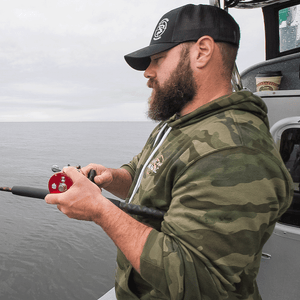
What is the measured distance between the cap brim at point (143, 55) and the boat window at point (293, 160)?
1.55 meters

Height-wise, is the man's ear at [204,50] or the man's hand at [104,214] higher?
the man's ear at [204,50]

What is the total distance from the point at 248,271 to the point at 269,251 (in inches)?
59.5

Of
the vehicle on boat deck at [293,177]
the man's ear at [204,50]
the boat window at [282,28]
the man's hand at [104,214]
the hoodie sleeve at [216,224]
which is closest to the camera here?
the hoodie sleeve at [216,224]

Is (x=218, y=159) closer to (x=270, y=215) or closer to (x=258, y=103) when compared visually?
(x=270, y=215)

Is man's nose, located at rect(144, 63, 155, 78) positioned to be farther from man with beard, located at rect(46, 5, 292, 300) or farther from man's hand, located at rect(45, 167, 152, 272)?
man's hand, located at rect(45, 167, 152, 272)

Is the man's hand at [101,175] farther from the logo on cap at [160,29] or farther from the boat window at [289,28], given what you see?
the boat window at [289,28]

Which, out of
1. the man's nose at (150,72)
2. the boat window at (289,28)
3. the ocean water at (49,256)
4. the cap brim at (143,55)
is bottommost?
the ocean water at (49,256)

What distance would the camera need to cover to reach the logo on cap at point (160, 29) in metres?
1.35

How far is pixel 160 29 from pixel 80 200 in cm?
100

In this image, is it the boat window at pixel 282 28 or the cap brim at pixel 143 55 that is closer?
the cap brim at pixel 143 55

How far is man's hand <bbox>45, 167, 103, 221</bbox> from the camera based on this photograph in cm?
103

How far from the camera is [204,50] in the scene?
1.25 metres

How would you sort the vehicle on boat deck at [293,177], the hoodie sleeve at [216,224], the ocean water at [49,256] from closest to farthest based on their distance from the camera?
1. the hoodie sleeve at [216,224]
2. the vehicle on boat deck at [293,177]
3. the ocean water at [49,256]

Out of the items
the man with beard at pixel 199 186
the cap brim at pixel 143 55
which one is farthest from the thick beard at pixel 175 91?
the cap brim at pixel 143 55
